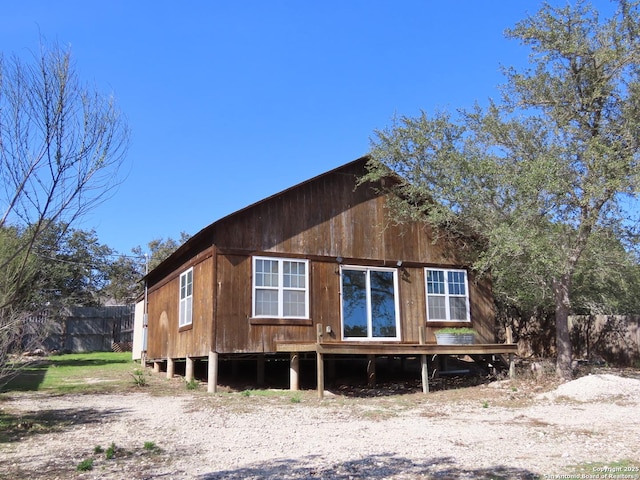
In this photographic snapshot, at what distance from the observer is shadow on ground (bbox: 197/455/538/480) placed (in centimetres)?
568

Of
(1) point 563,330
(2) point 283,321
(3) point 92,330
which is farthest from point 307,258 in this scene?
(3) point 92,330

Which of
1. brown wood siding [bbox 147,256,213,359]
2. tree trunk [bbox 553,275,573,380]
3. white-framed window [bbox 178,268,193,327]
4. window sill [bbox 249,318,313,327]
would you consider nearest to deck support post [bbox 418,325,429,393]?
window sill [bbox 249,318,313,327]

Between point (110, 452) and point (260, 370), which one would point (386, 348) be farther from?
point (110, 452)

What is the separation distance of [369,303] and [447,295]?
99.2 inches

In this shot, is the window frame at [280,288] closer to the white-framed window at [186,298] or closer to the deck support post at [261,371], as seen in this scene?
the deck support post at [261,371]

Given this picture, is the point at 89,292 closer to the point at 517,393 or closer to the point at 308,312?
the point at 308,312

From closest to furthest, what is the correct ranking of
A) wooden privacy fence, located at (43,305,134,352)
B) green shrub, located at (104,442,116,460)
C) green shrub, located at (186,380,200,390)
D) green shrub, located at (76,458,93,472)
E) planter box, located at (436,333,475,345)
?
green shrub, located at (76,458,93,472) < green shrub, located at (104,442,116,460) < green shrub, located at (186,380,200,390) < planter box, located at (436,333,475,345) < wooden privacy fence, located at (43,305,134,352)

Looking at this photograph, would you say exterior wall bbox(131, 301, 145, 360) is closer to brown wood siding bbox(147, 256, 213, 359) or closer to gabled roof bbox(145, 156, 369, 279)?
brown wood siding bbox(147, 256, 213, 359)

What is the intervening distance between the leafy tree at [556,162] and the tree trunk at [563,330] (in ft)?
0.08

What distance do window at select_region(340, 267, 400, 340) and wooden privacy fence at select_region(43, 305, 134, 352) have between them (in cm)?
1835

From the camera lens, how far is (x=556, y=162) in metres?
12.7

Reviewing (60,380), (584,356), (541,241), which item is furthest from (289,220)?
(584,356)

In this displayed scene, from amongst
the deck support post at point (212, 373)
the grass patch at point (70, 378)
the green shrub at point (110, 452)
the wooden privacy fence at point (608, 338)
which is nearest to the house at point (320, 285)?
the deck support post at point (212, 373)

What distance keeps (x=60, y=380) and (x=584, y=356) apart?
54.9ft
